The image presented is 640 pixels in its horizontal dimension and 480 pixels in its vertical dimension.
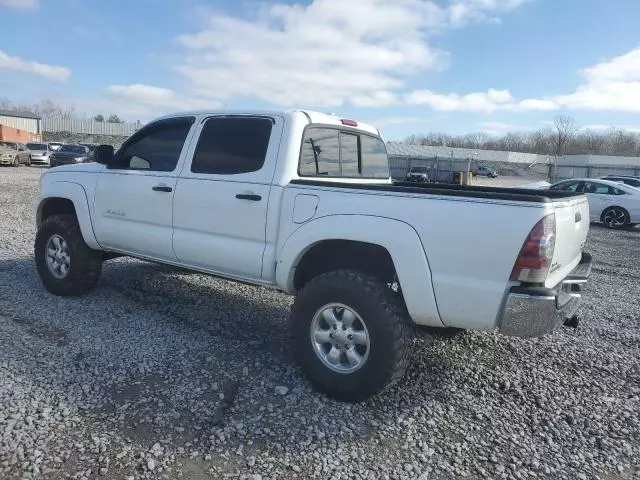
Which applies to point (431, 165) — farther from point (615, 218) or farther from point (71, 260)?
point (71, 260)

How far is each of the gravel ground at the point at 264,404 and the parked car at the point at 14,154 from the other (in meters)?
28.8

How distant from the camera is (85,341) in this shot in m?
4.32

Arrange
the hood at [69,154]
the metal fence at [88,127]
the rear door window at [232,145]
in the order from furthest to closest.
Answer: the metal fence at [88,127] < the hood at [69,154] < the rear door window at [232,145]

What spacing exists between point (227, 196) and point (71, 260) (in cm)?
234

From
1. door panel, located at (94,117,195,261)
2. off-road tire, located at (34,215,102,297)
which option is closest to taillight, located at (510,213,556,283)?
door panel, located at (94,117,195,261)

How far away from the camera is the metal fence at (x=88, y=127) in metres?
56.9

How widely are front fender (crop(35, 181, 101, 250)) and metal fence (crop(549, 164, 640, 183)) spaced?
122 ft

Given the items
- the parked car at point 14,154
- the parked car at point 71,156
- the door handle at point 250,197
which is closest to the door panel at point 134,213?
the door handle at point 250,197

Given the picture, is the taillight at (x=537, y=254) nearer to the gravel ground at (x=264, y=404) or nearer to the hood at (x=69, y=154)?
the gravel ground at (x=264, y=404)

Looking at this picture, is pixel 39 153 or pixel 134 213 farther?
pixel 39 153

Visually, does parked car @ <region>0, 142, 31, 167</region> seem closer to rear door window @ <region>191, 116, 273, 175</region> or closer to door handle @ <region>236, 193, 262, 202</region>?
rear door window @ <region>191, 116, 273, 175</region>

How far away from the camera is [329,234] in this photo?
3557 millimetres

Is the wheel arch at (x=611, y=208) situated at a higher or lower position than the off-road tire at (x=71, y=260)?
higher

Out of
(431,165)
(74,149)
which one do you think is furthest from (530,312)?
(431,165)
